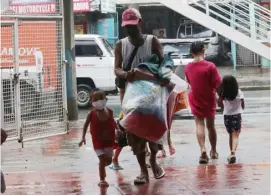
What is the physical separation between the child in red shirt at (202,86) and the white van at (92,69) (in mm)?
9852

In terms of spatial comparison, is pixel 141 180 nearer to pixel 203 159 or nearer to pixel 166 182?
pixel 166 182

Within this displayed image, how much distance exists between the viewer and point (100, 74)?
64.3 feet

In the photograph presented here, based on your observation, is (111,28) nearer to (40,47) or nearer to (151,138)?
(40,47)

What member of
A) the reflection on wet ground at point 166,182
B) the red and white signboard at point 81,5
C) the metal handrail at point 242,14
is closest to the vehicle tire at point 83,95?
the metal handrail at point 242,14

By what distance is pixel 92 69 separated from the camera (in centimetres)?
1961

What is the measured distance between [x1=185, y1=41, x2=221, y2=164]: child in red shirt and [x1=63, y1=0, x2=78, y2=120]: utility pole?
6.05 metres

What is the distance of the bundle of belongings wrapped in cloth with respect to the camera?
7676 millimetres

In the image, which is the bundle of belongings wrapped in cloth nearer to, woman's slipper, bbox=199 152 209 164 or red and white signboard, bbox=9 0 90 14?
woman's slipper, bbox=199 152 209 164

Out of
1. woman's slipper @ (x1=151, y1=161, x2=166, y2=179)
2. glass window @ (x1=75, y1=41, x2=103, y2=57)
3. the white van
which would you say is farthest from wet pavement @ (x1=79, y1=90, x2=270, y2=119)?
woman's slipper @ (x1=151, y1=161, x2=166, y2=179)

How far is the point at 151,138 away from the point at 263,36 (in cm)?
910

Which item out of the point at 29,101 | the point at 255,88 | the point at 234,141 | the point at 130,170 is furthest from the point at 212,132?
the point at 255,88

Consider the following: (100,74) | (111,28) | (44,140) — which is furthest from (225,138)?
(111,28)

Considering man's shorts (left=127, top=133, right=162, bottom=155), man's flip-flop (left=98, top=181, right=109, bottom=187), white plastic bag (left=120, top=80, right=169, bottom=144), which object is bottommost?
man's flip-flop (left=98, top=181, right=109, bottom=187)

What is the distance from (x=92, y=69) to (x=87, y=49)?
580mm
